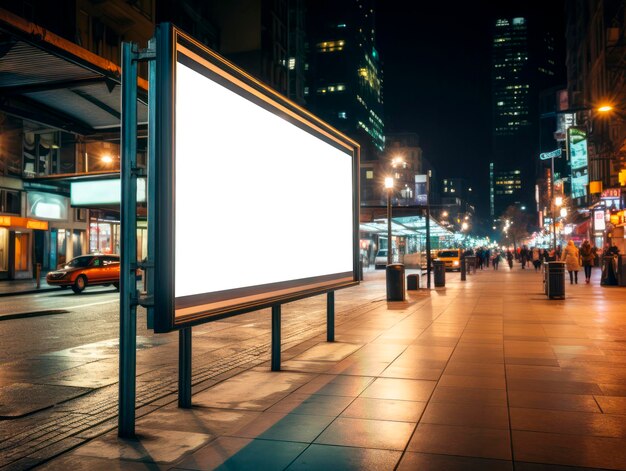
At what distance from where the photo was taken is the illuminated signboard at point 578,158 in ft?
174

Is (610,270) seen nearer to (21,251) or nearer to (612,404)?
(612,404)

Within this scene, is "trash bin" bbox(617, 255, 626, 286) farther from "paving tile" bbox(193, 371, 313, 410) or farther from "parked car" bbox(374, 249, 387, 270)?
"parked car" bbox(374, 249, 387, 270)

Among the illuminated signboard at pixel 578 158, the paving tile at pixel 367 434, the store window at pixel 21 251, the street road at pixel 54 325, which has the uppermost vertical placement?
the illuminated signboard at pixel 578 158

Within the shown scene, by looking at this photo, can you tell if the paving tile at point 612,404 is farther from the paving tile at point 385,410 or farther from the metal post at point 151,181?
the metal post at point 151,181

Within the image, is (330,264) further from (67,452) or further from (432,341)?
(67,452)

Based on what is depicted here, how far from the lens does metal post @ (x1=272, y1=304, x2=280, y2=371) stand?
24.8ft

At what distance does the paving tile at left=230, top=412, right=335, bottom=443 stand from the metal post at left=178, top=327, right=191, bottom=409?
0.82 m

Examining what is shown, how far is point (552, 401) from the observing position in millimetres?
6047

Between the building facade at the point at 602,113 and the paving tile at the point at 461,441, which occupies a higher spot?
the building facade at the point at 602,113

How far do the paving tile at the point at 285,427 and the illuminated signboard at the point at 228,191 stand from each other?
1.01 metres

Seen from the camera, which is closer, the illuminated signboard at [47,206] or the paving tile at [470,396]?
the paving tile at [470,396]

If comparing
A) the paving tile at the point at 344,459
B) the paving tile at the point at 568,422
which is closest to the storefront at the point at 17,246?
the paving tile at the point at 344,459

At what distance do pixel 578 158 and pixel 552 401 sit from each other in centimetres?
5301

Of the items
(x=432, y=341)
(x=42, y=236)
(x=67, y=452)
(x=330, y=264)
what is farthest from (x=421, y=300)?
(x=42, y=236)
